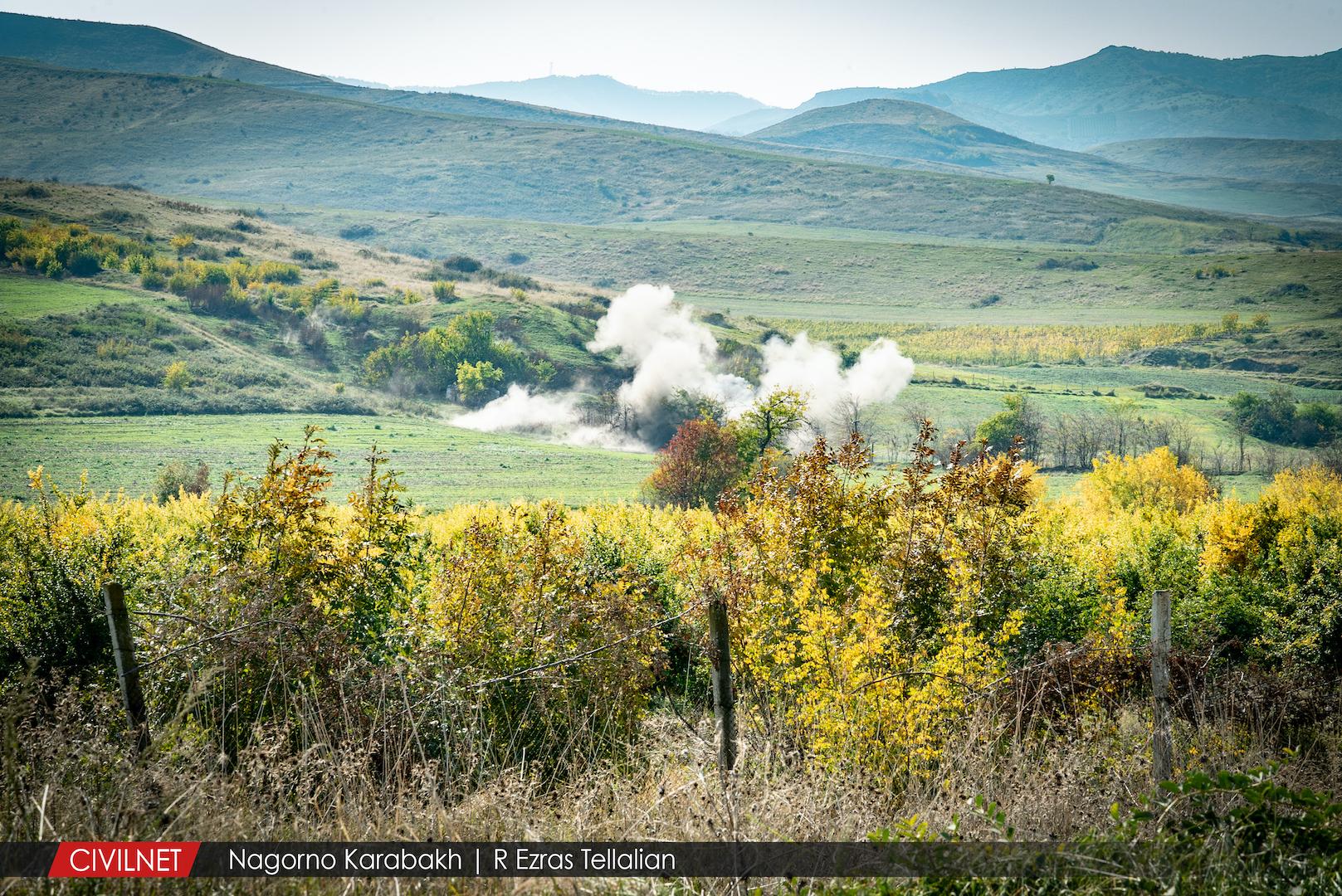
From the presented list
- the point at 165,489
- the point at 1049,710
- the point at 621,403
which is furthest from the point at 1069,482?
the point at 1049,710

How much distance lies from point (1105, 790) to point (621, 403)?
95.2m

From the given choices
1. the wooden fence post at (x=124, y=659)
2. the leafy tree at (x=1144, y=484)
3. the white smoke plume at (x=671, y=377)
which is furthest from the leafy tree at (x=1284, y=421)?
the wooden fence post at (x=124, y=659)

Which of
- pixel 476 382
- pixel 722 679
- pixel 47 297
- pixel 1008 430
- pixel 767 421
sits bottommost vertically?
pixel 476 382

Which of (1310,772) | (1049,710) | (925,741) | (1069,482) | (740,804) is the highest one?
(740,804)

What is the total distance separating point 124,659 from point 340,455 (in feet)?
260

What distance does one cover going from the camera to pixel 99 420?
85.6m

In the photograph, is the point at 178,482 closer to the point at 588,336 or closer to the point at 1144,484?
the point at 1144,484

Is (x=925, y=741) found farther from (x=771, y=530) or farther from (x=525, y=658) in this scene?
(x=771, y=530)

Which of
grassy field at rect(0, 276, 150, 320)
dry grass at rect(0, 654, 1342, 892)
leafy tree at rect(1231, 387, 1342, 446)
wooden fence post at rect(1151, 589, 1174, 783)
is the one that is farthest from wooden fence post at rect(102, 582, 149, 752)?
grassy field at rect(0, 276, 150, 320)

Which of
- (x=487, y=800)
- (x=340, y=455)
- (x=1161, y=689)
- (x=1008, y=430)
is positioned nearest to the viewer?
(x=487, y=800)

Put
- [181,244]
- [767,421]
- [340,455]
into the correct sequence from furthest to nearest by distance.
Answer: [181,244] → [340,455] → [767,421]

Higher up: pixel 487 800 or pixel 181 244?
pixel 181 244

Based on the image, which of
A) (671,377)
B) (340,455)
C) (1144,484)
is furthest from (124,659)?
(671,377)

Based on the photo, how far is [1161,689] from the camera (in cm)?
800
